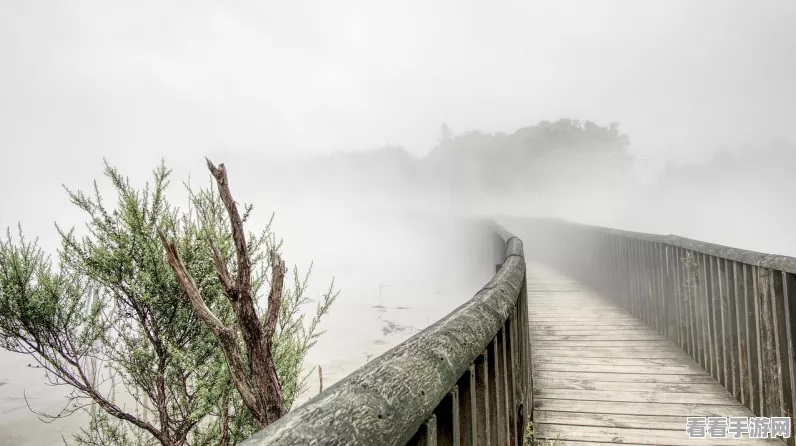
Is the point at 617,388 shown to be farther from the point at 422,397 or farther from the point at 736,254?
the point at 422,397

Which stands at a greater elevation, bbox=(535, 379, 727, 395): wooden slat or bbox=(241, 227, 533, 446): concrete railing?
bbox=(241, 227, 533, 446): concrete railing

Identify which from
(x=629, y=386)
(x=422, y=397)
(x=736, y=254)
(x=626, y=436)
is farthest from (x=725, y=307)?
(x=422, y=397)

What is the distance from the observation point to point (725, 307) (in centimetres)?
330

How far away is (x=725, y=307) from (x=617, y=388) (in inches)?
42.0

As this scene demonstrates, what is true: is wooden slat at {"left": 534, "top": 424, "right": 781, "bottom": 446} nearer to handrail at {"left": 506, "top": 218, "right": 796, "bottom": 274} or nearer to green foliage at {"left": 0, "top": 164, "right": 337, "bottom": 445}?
handrail at {"left": 506, "top": 218, "right": 796, "bottom": 274}

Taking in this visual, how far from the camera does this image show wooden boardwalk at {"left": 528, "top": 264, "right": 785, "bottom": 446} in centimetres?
275

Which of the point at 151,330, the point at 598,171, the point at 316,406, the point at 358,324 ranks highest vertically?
the point at 598,171

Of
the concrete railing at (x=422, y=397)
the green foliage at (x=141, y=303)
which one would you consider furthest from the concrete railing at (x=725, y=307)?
the green foliage at (x=141, y=303)

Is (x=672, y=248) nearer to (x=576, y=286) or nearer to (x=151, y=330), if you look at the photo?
(x=576, y=286)

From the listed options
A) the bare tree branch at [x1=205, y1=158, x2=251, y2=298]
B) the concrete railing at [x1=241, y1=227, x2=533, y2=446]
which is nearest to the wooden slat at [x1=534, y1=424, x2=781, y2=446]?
the concrete railing at [x1=241, y1=227, x2=533, y2=446]

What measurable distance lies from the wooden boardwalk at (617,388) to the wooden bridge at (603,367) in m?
0.01

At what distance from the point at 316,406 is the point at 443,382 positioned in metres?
0.39

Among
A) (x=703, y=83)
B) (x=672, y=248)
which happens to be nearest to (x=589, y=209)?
(x=672, y=248)

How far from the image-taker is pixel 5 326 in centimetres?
846
